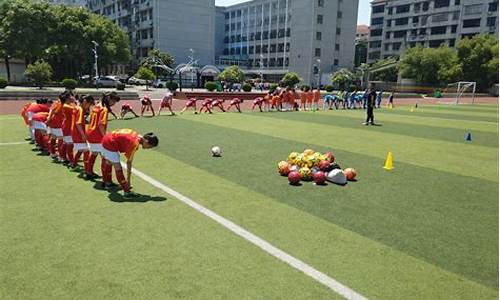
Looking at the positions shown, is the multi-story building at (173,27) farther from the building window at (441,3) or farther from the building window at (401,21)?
the building window at (441,3)

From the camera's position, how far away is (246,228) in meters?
5.64

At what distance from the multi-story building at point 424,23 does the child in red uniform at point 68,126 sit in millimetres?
87451

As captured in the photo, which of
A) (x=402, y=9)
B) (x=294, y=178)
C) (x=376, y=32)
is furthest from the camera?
(x=376, y=32)

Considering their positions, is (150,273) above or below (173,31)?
below

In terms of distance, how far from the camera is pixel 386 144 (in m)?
13.5

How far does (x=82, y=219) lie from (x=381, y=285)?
14.2 feet

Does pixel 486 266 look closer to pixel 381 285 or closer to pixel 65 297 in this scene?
pixel 381 285

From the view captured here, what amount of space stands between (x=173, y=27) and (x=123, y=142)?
3106 inches

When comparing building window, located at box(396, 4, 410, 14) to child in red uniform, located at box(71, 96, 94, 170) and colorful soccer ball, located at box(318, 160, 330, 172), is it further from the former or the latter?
child in red uniform, located at box(71, 96, 94, 170)

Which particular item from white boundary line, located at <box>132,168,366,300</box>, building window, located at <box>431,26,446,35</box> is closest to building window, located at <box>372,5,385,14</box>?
building window, located at <box>431,26,446,35</box>

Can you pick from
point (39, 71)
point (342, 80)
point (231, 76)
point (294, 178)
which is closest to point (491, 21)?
point (342, 80)

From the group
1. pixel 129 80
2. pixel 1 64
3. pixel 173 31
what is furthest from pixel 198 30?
pixel 1 64

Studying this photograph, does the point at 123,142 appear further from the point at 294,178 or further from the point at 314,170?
the point at 314,170

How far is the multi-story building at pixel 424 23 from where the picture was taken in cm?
8131
